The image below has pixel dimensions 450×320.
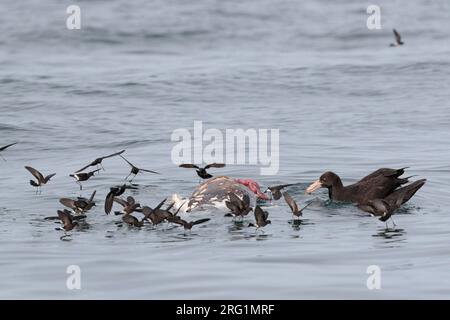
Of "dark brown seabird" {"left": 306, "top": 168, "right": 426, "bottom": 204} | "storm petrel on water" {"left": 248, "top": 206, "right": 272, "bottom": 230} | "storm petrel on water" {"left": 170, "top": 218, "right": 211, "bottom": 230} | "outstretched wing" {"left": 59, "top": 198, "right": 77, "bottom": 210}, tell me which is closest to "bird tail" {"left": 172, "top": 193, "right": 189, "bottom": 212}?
"storm petrel on water" {"left": 170, "top": 218, "right": 211, "bottom": 230}

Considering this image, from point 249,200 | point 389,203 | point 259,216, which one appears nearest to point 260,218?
point 259,216

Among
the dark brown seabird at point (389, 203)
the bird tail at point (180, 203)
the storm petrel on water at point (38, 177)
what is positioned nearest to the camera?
the dark brown seabird at point (389, 203)

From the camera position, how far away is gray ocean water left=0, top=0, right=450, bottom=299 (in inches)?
395

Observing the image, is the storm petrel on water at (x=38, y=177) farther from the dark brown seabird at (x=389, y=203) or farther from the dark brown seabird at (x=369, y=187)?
the dark brown seabird at (x=389, y=203)

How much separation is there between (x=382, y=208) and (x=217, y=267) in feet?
8.84

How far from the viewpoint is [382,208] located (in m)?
12.2

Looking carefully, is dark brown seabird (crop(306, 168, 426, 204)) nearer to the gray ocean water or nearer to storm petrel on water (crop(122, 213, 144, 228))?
the gray ocean water

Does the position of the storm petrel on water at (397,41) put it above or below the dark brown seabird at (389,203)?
above

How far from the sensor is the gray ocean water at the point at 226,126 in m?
Result: 10.0

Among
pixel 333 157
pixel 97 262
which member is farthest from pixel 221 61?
pixel 97 262

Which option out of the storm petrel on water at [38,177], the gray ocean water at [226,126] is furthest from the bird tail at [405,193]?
the storm petrel on water at [38,177]

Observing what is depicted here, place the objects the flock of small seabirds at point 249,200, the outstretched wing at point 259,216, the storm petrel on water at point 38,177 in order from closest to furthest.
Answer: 1. the outstretched wing at point 259,216
2. the flock of small seabirds at point 249,200
3. the storm petrel on water at point 38,177

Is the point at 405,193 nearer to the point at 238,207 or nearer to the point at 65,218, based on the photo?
the point at 238,207
